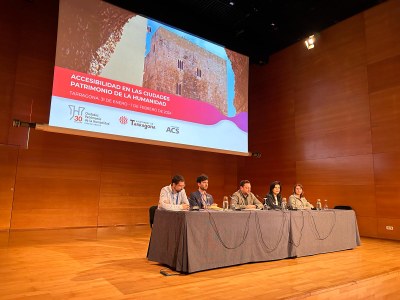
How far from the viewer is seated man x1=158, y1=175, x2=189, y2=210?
3.09m

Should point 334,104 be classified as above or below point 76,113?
above

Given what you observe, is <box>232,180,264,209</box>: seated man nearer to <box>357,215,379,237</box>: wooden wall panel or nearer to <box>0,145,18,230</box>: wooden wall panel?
<box>357,215,379,237</box>: wooden wall panel

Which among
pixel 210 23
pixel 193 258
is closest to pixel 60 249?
pixel 193 258

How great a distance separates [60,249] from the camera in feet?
12.9

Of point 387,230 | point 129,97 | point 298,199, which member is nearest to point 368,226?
point 387,230

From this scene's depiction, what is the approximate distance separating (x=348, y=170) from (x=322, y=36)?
3.21 meters

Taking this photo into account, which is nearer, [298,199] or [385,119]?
[298,199]

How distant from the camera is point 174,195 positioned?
3.46m

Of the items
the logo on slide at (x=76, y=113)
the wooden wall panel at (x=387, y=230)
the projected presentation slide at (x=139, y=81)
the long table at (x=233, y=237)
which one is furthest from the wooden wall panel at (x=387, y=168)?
the logo on slide at (x=76, y=113)

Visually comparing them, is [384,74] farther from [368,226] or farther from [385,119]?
[368,226]

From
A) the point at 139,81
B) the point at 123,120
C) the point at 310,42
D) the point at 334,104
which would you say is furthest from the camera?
the point at 310,42

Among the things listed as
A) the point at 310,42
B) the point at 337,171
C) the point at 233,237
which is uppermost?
the point at 310,42

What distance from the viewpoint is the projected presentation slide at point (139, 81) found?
4609mm

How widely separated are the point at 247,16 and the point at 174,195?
4745 millimetres
